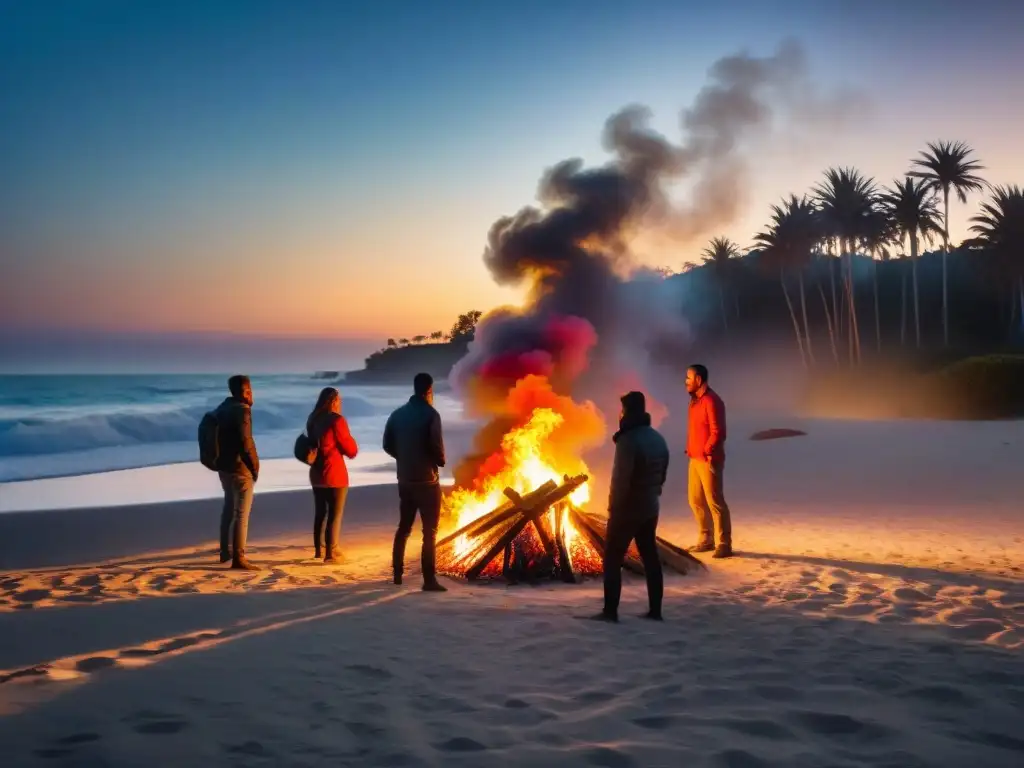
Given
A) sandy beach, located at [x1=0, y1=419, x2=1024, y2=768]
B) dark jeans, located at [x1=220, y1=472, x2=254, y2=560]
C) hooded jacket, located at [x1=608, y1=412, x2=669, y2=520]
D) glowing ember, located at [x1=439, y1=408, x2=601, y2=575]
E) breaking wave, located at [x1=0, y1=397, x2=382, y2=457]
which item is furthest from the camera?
breaking wave, located at [x1=0, y1=397, x2=382, y2=457]

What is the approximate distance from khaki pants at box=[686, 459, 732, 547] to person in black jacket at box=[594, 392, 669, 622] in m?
3.24

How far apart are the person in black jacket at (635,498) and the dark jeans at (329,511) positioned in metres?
4.37

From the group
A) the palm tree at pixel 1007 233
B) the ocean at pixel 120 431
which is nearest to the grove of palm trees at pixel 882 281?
the palm tree at pixel 1007 233

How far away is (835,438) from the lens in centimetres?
2552

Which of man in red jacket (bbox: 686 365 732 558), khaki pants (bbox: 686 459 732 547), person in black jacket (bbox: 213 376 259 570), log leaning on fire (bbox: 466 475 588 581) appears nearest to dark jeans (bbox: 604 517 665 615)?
log leaning on fire (bbox: 466 475 588 581)

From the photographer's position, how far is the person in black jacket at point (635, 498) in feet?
21.5

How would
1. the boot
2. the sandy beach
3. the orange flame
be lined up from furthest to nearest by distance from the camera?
the orange flame, the boot, the sandy beach

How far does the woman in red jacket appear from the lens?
9.58 metres

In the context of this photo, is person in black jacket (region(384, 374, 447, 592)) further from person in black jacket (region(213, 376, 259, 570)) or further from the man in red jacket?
the man in red jacket

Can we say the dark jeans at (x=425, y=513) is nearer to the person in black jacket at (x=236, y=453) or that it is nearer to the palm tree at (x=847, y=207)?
the person in black jacket at (x=236, y=453)

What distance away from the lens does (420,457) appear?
305 inches

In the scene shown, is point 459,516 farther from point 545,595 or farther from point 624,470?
point 624,470

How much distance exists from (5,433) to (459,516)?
43.3m

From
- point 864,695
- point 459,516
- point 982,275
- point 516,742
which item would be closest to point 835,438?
point 459,516
